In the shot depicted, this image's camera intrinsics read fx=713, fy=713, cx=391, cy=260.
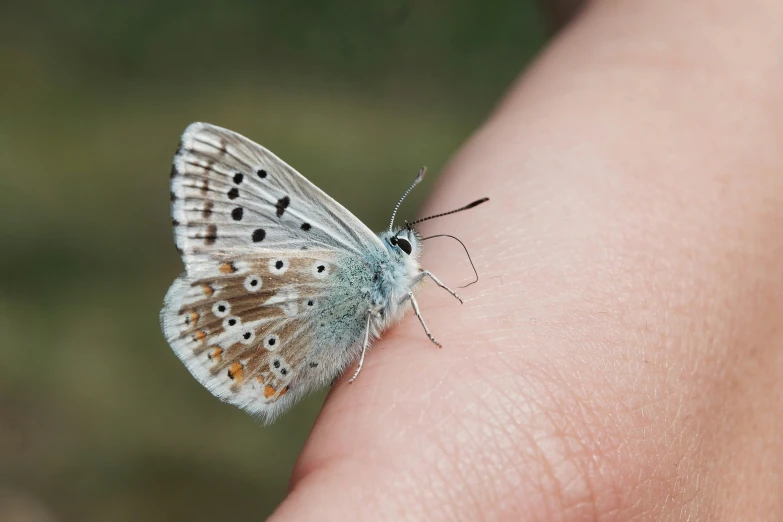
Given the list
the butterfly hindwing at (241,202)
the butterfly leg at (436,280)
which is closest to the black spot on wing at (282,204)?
the butterfly hindwing at (241,202)

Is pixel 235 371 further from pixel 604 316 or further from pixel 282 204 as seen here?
pixel 604 316

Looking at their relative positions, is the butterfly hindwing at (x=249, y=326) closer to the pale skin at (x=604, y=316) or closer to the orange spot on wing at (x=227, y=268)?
the orange spot on wing at (x=227, y=268)

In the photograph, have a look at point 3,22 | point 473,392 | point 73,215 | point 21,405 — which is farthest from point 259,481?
point 3,22

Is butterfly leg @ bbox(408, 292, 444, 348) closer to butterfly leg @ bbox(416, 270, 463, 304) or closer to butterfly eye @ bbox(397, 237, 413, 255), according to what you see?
butterfly leg @ bbox(416, 270, 463, 304)

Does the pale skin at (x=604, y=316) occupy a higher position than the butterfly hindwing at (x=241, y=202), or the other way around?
the butterfly hindwing at (x=241, y=202)

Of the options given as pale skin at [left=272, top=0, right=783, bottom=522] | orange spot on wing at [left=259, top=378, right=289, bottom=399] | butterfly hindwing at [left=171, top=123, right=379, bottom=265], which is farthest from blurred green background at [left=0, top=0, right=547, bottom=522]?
pale skin at [left=272, top=0, right=783, bottom=522]

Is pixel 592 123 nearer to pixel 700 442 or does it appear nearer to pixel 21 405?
pixel 700 442
